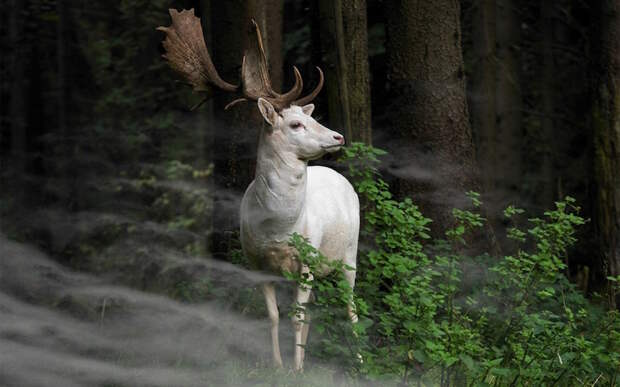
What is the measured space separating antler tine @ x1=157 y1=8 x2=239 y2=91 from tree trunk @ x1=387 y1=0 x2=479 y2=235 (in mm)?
2433

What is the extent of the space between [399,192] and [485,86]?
3614 millimetres

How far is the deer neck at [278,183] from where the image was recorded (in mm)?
5336


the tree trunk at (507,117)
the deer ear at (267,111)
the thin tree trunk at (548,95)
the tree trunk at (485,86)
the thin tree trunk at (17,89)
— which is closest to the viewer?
the deer ear at (267,111)

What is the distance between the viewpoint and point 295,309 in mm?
5168

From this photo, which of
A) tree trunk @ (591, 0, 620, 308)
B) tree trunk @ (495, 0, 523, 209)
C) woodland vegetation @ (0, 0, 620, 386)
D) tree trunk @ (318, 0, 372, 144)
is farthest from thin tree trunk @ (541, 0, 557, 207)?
tree trunk @ (318, 0, 372, 144)

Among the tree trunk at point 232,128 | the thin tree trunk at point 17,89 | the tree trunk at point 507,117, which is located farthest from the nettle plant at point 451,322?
the thin tree trunk at point 17,89

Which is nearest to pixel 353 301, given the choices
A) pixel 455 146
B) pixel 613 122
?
pixel 455 146

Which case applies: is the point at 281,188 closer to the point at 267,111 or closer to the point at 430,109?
the point at 267,111

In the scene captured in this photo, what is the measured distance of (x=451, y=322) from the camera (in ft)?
18.2

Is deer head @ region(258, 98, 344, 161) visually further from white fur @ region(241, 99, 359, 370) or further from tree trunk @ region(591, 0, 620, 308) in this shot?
tree trunk @ region(591, 0, 620, 308)

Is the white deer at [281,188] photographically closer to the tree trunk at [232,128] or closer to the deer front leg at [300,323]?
the deer front leg at [300,323]

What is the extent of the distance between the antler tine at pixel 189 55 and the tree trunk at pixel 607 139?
3.76 m

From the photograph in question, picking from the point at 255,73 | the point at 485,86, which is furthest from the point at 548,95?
the point at 255,73

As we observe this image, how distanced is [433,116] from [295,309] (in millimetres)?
3095
